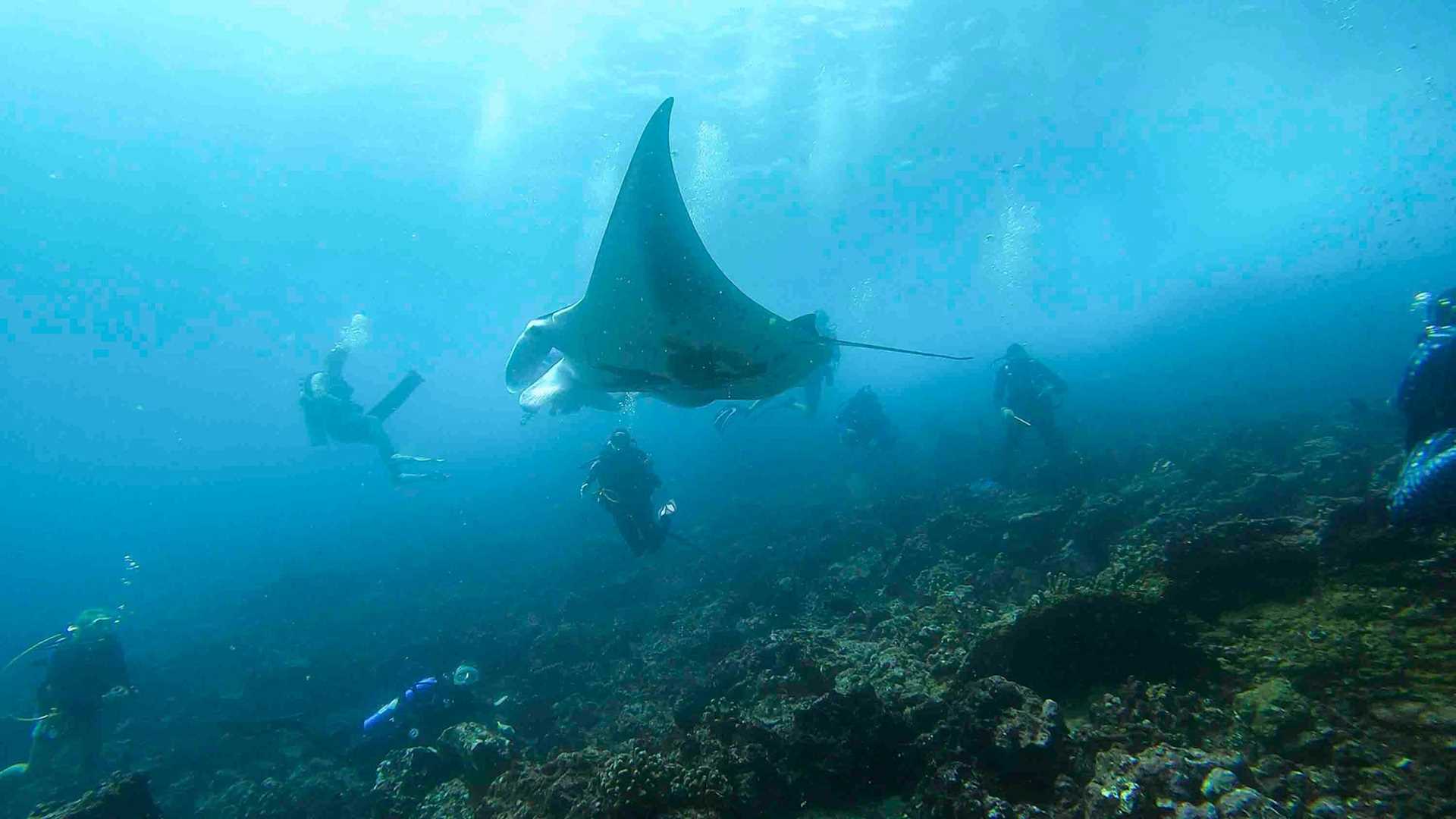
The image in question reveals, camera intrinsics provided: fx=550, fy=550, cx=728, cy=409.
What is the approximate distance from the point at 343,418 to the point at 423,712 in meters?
10.4

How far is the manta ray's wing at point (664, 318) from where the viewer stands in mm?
4406

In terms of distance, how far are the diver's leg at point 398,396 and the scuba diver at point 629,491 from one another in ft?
19.9

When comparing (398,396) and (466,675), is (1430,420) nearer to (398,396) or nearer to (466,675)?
(466,675)

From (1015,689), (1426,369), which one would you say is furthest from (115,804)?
(1426,369)

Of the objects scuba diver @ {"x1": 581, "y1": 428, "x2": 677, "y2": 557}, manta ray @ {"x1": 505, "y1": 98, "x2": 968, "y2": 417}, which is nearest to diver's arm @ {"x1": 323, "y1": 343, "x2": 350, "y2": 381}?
scuba diver @ {"x1": 581, "y1": 428, "x2": 677, "y2": 557}

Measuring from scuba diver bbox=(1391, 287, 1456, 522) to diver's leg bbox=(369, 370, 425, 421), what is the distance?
15064mm

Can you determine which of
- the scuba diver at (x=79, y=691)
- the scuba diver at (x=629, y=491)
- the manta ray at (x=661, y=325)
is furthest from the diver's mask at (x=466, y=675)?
the scuba diver at (x=79, y=691)

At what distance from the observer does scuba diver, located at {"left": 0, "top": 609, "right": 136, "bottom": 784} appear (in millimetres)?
8992

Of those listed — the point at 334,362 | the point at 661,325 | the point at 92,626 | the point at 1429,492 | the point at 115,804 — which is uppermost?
the point at 334,362

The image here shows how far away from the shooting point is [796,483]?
1969 centimetres

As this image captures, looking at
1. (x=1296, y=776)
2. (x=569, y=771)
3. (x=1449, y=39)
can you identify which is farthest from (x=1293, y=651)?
(x=1449, y=39)

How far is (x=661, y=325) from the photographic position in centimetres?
514

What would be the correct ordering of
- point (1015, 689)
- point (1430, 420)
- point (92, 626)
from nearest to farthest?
point (1015, 689), point (1430, 420), point (92, 626)

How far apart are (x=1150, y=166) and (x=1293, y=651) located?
151ft
